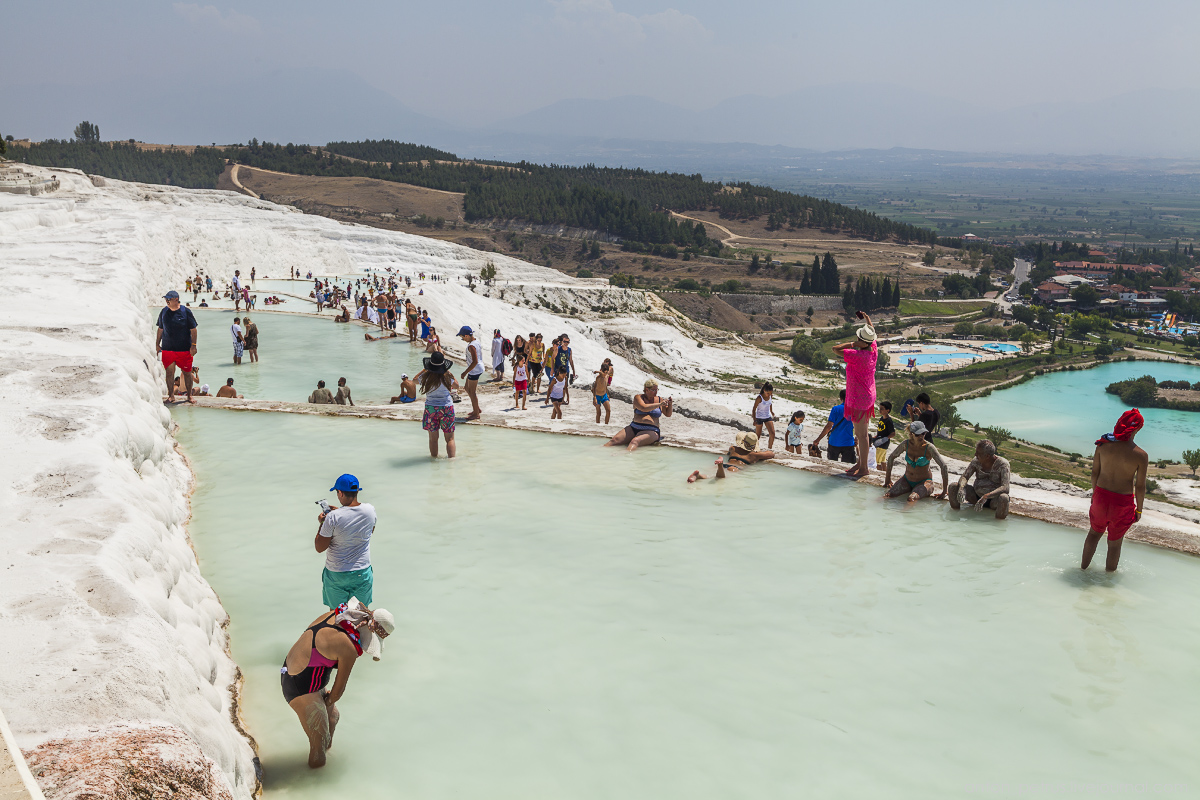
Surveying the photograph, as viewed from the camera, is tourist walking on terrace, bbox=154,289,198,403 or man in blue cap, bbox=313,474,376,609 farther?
tourist walking on terrace, bbox=154,289,198,403

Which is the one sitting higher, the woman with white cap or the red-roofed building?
the red-roofed building

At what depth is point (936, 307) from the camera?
109062 millimetres

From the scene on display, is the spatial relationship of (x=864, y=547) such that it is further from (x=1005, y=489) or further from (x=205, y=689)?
(x=205, y=689)

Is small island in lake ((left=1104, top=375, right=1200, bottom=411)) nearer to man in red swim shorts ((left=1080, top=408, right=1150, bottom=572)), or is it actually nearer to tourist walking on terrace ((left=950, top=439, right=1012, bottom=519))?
tourist walking on terrace ((left=950, top=439, right=1012, bottom=519))

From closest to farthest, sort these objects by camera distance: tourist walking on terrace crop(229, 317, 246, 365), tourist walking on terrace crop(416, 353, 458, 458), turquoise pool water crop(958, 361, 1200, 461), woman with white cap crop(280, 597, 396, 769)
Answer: woman with white cap crop(280, 597, 396, 769)
tourist walking on terrace crop(416, 353, 458, 458)
tourist walking on terrace crop(229, 317, 246, 365)
turquoise pool water crop(958, 361, 1200, 461)

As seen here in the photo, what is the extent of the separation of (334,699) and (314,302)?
30437 millimetres

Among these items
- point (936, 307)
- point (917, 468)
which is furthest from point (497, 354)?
point (936, 307)

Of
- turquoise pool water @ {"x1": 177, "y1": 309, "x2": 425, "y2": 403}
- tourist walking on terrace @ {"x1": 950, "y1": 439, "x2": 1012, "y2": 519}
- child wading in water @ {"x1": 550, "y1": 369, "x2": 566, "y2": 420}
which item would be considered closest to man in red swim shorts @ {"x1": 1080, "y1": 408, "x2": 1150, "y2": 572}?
tourist walking on terrace @ {"x1": 950, "y1": 439, "x2": 1012, "y2": 519}

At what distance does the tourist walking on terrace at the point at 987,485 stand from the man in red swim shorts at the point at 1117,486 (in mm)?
1308

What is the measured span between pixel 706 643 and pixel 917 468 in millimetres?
4130

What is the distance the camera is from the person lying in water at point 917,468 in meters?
8.75

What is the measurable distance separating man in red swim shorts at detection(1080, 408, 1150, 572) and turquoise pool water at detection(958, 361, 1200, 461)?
64971 millimetres

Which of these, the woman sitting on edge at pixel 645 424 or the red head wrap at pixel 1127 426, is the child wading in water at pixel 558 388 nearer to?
the woman sitting on edge at pixel 645 424

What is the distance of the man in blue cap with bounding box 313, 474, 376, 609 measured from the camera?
5297 mm
